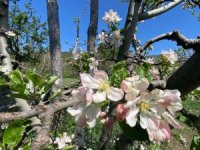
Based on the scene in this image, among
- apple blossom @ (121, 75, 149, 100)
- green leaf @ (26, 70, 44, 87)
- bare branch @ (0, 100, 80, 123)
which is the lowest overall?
bare branch @ (0, 100, 80, 123)

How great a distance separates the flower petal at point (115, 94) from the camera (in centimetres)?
88

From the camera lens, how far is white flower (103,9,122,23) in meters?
4.73

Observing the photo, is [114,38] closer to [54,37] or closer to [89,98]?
[54,37]

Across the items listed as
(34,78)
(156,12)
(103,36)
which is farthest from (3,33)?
(103,36)

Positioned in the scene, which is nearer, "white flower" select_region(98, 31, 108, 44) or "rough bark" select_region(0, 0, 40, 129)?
"rough bark" select_region(0, 0, 40, 129)

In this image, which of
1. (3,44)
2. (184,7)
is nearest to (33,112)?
(3,44)

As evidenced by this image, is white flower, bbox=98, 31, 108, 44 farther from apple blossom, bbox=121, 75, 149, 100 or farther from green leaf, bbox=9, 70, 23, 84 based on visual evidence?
apple blossom, bbox=121, 75, 149, 100

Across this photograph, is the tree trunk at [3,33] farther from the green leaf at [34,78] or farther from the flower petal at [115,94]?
the flower petal at [115,94]

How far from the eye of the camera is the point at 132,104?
86 centimetres

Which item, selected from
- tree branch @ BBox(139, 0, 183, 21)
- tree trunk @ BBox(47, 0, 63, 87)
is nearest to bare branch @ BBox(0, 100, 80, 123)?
tree branch @ BBox(139, 0, 183, 21)

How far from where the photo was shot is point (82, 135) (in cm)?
399

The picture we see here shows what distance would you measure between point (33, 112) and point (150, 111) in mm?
267

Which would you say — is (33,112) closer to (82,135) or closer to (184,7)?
(82,135)

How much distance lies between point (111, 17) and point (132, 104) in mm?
3989
